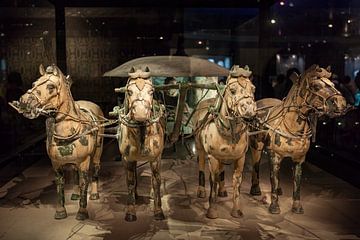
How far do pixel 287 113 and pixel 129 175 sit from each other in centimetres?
199

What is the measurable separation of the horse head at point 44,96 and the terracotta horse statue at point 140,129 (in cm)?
71

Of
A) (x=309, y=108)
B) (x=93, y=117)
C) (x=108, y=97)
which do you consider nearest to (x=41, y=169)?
(x=108, y=97)

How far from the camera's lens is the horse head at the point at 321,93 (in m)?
4.55

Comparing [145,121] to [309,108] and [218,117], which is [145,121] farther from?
[309,108]

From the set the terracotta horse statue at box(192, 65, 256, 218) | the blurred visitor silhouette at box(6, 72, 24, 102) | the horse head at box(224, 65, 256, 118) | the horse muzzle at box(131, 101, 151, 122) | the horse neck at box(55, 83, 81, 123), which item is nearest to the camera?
the horse muzzle at box(131, 101, 151, 122)

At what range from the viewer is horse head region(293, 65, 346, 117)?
455 cm

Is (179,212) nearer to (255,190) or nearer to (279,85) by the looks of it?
(255,190)

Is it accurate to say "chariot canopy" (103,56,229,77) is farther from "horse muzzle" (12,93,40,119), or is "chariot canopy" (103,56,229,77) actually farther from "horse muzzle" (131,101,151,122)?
"horse muzzle" (12,93,40,119)

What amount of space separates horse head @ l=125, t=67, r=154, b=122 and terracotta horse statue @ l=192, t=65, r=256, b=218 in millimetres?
842

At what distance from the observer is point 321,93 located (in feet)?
15.2

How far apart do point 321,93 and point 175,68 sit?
1.78 m

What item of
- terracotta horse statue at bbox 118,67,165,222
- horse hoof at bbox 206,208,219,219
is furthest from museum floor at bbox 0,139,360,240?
terracotta horse statue at bbox 118,67,165,222

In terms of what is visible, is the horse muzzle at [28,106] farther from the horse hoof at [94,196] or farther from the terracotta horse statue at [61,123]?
the horse hoof at [94,196]

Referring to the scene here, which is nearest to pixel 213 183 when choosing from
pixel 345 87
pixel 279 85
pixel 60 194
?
pixel 60 194
